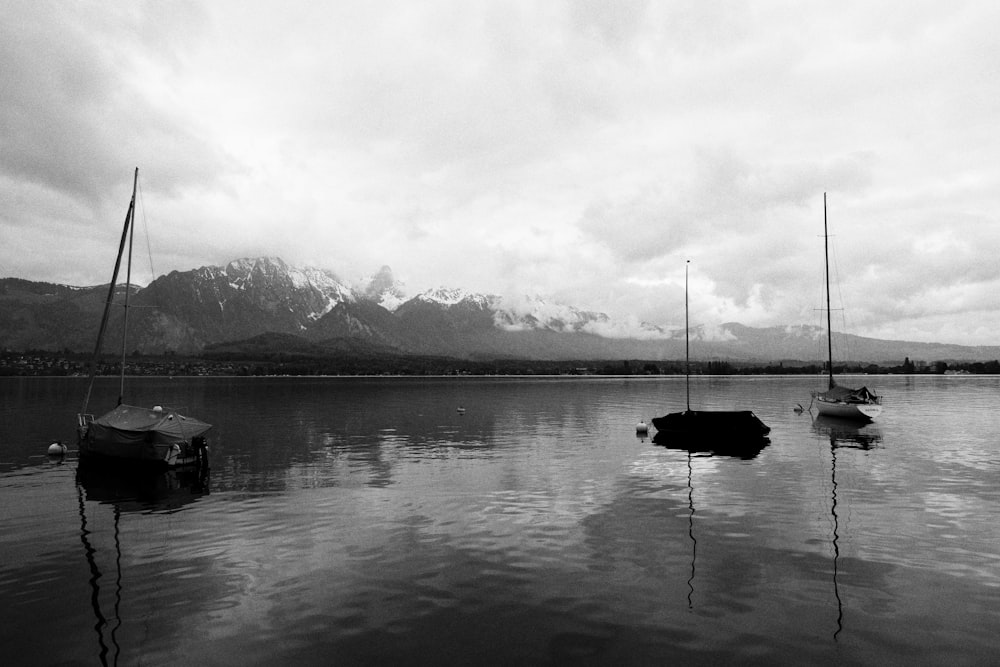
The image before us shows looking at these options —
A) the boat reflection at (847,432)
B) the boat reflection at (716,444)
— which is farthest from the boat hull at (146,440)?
the boat reflection at (847,432)

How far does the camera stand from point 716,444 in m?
59.6

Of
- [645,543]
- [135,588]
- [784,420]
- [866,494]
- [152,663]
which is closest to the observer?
[152,663]

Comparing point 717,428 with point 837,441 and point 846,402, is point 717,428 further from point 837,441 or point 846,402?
point 846,402

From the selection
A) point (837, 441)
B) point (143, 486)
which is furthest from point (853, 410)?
point (143, 486)

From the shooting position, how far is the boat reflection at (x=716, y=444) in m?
53.6

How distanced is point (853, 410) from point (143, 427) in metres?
83.8

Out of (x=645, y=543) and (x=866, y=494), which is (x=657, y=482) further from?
(x=645, y=543)

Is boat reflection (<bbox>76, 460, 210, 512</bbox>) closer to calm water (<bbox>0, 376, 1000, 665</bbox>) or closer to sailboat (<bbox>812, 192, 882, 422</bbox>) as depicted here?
calm water (<bbox>0, 376, 1000, 665</bbox>)

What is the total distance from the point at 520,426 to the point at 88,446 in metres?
48.3

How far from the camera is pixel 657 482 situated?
39.3 meters

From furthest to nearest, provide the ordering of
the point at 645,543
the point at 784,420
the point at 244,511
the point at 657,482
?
the point at 784,420 → the point at 657,482 → the point at 244,511 → the point at 645,543

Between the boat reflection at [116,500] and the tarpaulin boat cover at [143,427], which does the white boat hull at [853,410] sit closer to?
the tarpaulin boat cover at [143,427]

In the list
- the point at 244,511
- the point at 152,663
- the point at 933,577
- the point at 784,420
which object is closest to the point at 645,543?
the point at 933,577

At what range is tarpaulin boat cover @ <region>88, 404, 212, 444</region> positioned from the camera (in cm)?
4422
